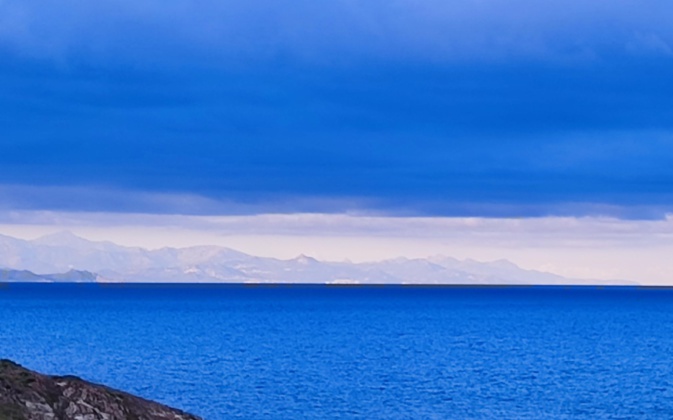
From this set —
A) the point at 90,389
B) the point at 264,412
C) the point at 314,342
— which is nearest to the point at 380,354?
the point at 314,342

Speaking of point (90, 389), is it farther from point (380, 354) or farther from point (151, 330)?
point (151, 330)

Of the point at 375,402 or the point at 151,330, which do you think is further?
the point at 151,330

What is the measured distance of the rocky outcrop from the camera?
104 ft

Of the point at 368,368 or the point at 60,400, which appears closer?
the point at 60,400

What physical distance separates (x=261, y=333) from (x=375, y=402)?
9157 centimetres

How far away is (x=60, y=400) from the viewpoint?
1287 inches

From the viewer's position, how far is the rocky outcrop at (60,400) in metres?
31.8

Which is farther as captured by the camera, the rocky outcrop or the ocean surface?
the ocean surface

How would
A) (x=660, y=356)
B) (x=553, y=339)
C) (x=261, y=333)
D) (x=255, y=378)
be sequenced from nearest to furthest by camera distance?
(x=255, y=378)
(x=660, y=356)
(x=553, y=339)
(x=261, y=333)

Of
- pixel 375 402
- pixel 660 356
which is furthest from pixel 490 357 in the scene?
pixel 375 402

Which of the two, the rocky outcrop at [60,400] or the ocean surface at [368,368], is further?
the ocean surface at [368,368]

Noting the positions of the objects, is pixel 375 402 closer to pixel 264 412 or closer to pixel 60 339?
pixel 264 412

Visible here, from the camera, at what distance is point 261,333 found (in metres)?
162

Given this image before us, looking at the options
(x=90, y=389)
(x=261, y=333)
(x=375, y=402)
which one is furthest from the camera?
(x=261, y=333)
